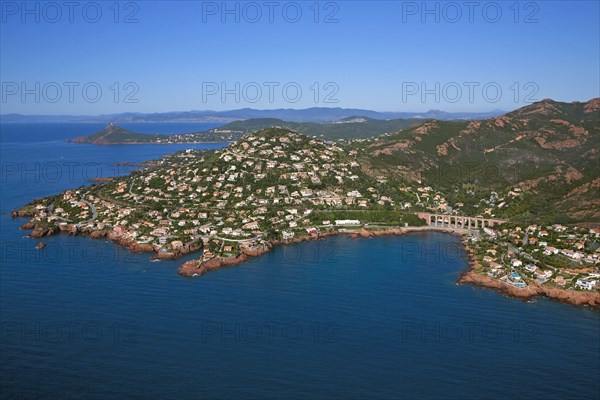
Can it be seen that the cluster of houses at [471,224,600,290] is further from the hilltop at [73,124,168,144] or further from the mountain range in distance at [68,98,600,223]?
the hilltop at [73,124,168,144]

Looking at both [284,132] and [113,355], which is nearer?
[113,355]

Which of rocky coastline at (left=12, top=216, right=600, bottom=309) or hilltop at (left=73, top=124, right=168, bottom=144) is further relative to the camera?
hilltop at (left=73, top=124, right=168, bottom=144)

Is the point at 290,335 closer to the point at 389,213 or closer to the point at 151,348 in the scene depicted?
the point at 151,348

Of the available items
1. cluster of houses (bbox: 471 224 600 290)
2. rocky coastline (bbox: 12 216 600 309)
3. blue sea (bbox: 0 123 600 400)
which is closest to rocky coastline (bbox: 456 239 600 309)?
rocky coastline (bbox: 12 216 600 309)

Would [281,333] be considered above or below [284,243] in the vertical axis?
below

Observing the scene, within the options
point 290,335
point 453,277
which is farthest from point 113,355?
point 453,277

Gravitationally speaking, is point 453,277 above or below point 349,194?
below

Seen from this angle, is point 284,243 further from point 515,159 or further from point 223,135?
point 223,135

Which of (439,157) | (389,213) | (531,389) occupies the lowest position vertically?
(531,389)

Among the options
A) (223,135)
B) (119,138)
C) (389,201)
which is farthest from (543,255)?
(119,138)
